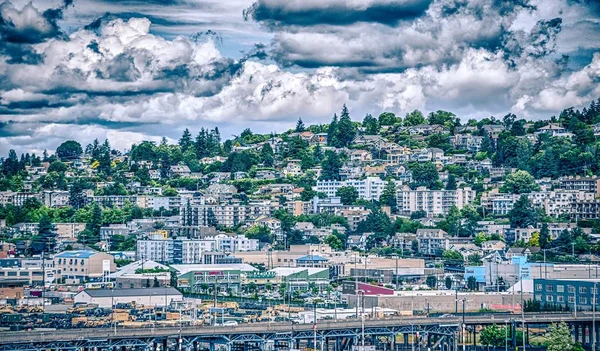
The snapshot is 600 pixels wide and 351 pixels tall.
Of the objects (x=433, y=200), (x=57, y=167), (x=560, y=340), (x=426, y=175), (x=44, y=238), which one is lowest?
(x=560, y=340)

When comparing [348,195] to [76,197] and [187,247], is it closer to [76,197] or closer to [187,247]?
[187,247]

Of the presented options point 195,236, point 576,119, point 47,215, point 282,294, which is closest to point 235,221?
point 195,236

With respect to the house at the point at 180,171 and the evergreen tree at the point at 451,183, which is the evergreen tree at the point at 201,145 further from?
the evergreen tree at the point at 451,183

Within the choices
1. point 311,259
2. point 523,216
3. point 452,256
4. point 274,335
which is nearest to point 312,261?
point 311,259

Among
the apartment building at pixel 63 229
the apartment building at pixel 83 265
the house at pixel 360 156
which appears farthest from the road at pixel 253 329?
the house at pixel 360 156

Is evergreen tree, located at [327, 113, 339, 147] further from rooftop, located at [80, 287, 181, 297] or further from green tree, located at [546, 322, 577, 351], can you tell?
green tree, located at [546, 322, 577, 351]

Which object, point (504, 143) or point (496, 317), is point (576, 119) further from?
point (496, 317)
